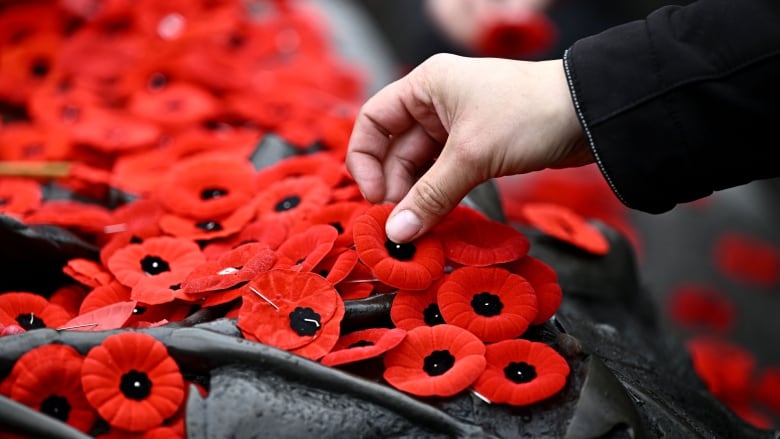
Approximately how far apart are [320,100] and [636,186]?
1168 mm

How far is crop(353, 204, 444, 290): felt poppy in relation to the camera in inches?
42.8

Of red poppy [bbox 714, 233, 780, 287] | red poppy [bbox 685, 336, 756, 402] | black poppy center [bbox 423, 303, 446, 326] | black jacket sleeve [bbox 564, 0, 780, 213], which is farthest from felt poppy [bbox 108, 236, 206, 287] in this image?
red poppy [bbox 714, 233, 780, 287]

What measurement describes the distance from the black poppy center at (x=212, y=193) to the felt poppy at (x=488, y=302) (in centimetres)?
49

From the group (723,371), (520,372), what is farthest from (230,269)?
(723,371)

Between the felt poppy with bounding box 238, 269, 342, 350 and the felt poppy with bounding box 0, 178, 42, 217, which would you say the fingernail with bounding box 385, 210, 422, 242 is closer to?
the felt poppy with bounding box 238, 269, 342, 350

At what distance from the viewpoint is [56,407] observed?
3.18ft

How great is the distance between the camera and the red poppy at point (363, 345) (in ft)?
3.24

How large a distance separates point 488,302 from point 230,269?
353mm

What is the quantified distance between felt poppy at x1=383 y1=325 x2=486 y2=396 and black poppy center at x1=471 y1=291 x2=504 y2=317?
0.20ft

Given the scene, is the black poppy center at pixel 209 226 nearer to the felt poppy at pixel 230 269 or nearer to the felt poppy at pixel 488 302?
the felt poppy at pixel 230 269

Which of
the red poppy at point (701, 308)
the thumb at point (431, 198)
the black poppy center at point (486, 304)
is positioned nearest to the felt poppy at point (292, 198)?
the thumb at point (431, 198)

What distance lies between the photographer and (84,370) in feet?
3.11

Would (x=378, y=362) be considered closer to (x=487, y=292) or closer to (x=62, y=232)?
(x=487, y=292)

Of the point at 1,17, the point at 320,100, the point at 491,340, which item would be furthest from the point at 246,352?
the point at 1,17
